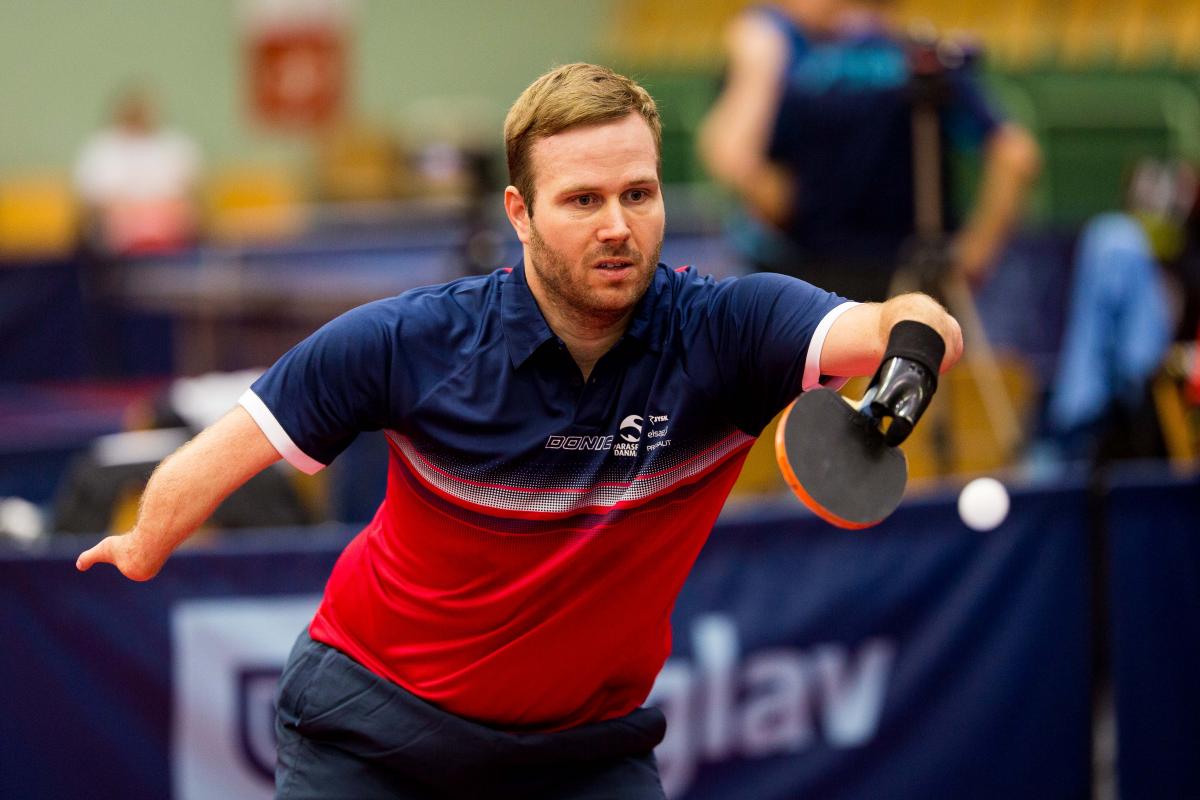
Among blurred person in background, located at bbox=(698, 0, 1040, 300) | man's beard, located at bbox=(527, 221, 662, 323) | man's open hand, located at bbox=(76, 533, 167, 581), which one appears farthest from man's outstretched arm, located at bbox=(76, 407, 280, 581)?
blurred person in background, located at bbox=(698, 0, 1040, 300)

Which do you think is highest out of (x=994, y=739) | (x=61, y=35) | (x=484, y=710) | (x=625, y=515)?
(x=61, y=35)

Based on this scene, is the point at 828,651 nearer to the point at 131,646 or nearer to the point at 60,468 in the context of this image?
the point at 131,646

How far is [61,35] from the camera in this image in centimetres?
1628

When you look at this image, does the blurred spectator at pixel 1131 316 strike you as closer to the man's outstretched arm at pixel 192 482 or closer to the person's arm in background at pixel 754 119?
the person's arm in background at pixel 754 119

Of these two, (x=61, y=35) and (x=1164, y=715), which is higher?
(x=61, y=35)

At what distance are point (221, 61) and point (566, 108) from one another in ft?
49.1

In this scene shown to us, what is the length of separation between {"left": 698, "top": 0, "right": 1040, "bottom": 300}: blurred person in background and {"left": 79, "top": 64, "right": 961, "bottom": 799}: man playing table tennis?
2968 mm

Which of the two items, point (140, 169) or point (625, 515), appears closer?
point (625, 515)

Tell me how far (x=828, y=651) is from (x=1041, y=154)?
9.57 meters

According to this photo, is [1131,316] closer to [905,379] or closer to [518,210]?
[518,210]

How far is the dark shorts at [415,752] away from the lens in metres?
2.79

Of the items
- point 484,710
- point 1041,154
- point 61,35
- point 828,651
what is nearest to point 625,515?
point 484,710

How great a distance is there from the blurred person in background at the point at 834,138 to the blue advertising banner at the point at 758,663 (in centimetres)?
147

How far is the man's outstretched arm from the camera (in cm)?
265
